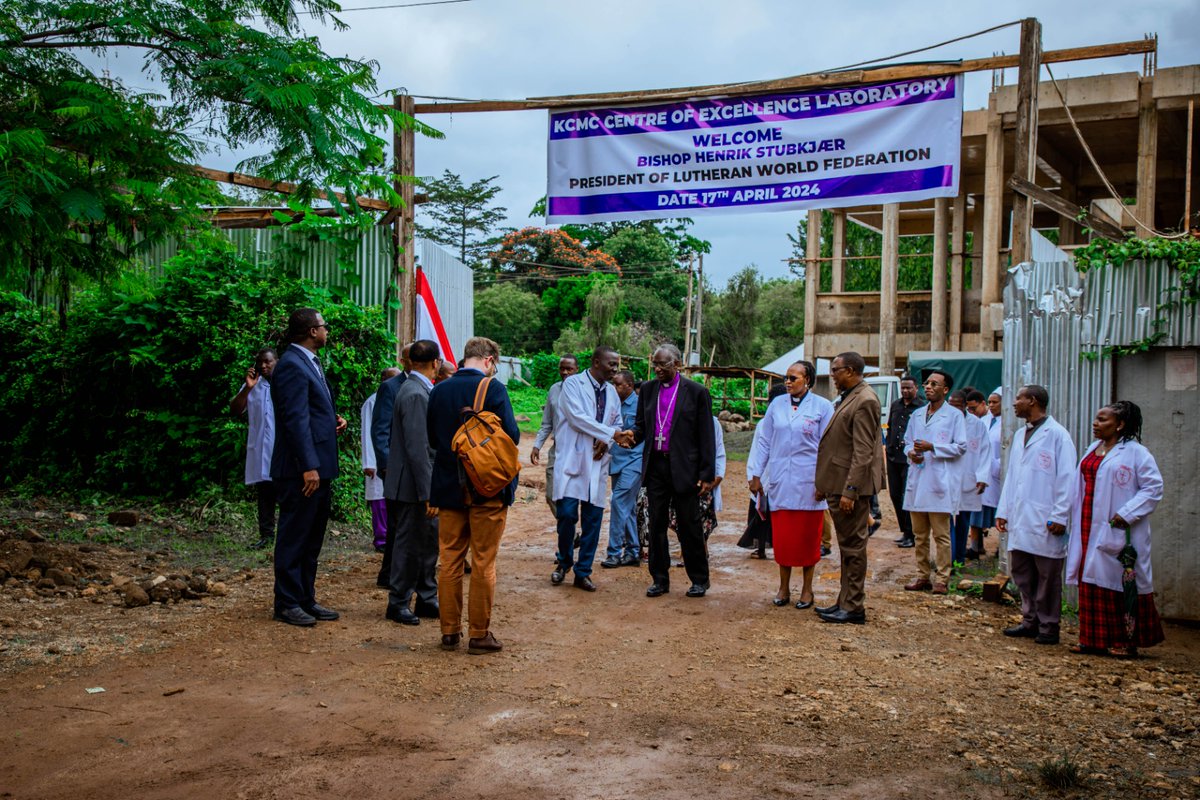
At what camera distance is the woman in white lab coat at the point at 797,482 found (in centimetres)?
798

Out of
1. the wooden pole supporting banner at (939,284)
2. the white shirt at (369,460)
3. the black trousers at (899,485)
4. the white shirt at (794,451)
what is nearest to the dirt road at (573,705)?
the white shirt at (794,451)

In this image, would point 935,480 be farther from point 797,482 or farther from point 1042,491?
point 1042,491

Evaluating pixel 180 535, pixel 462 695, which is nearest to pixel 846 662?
pixel 462 695

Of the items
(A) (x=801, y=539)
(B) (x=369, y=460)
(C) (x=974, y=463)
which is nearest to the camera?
(A) (x=801, y=539)

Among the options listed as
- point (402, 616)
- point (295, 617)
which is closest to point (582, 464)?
point (402, 616)

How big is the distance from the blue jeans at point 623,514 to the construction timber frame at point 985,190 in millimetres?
2979

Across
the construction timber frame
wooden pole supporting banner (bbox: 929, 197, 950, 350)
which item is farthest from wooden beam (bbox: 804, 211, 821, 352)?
wooden pole supporting banner (bbox: 929, 197, 950, 350)

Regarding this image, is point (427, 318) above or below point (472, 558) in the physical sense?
above

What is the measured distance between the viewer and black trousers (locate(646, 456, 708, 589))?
8.20 meters

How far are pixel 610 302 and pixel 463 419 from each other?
38.2m

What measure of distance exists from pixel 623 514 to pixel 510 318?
139 ft

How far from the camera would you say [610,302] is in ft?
145

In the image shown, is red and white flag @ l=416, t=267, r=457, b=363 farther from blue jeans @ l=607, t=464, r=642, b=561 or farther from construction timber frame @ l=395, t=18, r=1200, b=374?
blue jeans @ l=607, t=464, r=642, b=561

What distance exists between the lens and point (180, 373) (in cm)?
1088
